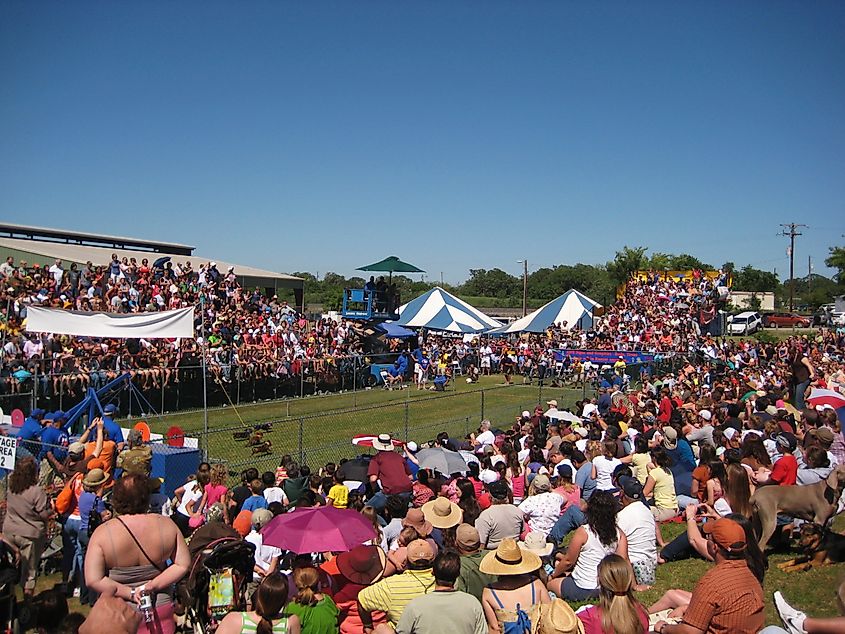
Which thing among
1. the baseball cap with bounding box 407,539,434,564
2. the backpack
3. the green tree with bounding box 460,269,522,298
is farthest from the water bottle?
the green tree with bounding box 460,269,522,298

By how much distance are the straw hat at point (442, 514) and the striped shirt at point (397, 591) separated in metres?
1.92

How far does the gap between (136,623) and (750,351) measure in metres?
30.5

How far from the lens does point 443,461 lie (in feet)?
34.8

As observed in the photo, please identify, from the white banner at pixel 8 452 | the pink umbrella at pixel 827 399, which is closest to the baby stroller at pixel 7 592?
the white banner at pixel 8 452

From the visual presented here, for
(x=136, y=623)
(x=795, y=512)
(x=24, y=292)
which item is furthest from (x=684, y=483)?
(x=24, y=292)

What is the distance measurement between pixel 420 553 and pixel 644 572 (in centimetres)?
305

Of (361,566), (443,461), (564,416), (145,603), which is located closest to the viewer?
(145,603)

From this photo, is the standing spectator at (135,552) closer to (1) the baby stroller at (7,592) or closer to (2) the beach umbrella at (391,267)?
(1) the baby stroller at (7,592)

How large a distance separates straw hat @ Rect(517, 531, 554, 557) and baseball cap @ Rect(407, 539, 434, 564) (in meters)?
1.86

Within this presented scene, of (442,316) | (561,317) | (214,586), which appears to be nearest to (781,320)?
(561,317)

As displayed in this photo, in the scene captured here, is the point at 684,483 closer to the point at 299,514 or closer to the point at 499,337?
the point at 299,514

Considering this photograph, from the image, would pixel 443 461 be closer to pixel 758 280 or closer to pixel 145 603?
pixel 145 603

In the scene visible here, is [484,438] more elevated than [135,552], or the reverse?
[135,552]

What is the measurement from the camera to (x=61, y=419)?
12.5 metres
